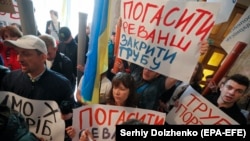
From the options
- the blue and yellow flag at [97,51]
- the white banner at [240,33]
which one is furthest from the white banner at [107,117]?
the white banner at [240,33]

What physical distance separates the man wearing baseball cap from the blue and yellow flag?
0.66 feet

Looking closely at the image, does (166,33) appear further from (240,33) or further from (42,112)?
(42,112)

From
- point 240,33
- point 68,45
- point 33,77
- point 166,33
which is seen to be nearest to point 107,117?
point 33,77

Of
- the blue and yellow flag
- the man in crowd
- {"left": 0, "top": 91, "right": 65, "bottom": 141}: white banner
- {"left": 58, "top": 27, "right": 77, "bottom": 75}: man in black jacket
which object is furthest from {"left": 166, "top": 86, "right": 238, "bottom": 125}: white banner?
{"left": 58, "top": 27, "right": 77, "bottom": 75}: man in black jacket

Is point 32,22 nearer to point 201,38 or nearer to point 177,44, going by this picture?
point 177,44

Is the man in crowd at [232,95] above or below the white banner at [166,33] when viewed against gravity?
below

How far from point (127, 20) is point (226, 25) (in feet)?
11.6

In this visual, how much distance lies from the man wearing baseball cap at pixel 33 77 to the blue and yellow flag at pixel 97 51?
20cm

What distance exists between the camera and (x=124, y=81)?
1.54 m

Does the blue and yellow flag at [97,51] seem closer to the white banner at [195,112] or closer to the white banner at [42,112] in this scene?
the white banner at [42,112]

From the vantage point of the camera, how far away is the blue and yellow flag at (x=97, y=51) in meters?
1.46

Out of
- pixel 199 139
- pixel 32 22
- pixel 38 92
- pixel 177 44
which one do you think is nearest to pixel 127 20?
pixel 177 44

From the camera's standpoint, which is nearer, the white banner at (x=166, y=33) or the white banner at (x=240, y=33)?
the white banner at (x=166, y=33)

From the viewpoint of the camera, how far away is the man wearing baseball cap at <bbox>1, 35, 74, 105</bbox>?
1.51 metres
